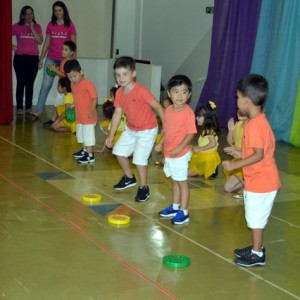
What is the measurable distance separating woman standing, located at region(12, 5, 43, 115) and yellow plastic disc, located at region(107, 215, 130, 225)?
6.30 meters

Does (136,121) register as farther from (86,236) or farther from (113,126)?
(86,236)

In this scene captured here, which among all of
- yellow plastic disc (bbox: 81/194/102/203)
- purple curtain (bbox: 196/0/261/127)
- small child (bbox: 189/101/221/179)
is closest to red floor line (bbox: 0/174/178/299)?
yellow plastic disc (bbox: 81/194/102/203)

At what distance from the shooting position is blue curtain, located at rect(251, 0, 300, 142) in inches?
390

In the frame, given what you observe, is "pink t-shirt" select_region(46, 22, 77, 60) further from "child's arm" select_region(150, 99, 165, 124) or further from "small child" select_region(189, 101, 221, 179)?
"child's arm" select_region(150, 99, 165, 124)

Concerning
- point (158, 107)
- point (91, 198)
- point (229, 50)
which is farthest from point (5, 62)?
point (158, 107)

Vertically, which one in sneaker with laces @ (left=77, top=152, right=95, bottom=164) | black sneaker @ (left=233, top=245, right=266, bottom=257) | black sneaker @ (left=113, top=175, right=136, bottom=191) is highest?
black sneaker @ (left=233, top=245, right=266, bottom=257)

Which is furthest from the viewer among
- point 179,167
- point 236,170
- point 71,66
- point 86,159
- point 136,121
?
point 86,159

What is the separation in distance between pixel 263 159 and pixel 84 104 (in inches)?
144

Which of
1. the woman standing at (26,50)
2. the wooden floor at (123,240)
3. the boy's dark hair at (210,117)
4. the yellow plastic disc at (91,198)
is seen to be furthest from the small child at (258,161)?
the woman standing at (26,50)

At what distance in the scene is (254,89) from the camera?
4.37 m

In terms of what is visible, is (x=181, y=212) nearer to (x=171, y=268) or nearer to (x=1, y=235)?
(x=171, y=268)

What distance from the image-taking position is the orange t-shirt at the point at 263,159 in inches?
170

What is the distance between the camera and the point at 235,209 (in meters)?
6.03

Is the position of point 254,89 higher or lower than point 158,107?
higher
